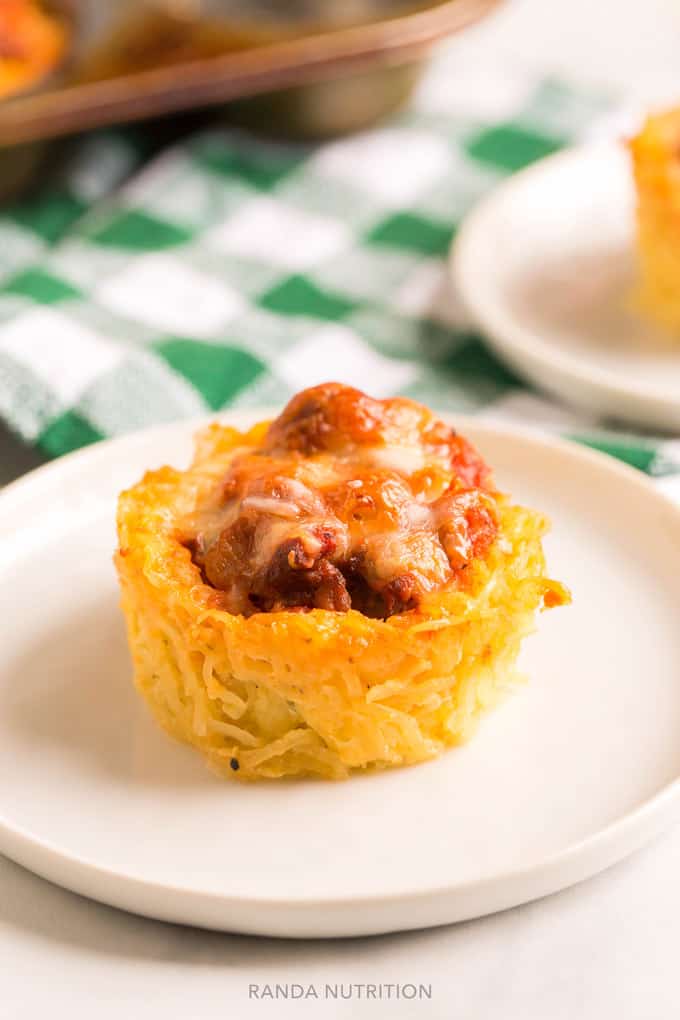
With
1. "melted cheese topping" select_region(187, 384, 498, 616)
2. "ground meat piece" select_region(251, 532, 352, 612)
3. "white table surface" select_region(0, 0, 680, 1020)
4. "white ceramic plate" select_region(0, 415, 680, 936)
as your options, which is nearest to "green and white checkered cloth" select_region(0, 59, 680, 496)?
"white ceramic plate" select_region(0, 415, 680, 936)

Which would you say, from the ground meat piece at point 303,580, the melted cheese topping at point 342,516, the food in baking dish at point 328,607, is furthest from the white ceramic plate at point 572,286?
the ground meat piece at point 303,580

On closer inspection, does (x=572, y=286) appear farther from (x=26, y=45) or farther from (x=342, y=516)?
(x=26, y=45)

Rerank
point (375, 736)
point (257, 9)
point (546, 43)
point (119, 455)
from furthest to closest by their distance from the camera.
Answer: point (546, 43)
point (257, 9)
point (119, 455)
point (375, 736)

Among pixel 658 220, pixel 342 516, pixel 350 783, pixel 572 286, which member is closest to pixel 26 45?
pixel 572 286

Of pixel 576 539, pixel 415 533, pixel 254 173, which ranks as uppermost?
pixel 415 533

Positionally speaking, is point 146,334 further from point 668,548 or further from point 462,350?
point 668,548

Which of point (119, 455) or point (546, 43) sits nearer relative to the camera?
point (119, 455)

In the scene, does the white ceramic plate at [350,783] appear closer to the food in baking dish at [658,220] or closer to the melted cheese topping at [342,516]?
the melted cheese topping at [342,516]

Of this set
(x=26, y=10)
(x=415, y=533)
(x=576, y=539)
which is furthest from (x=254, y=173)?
(x=415, y=533)
